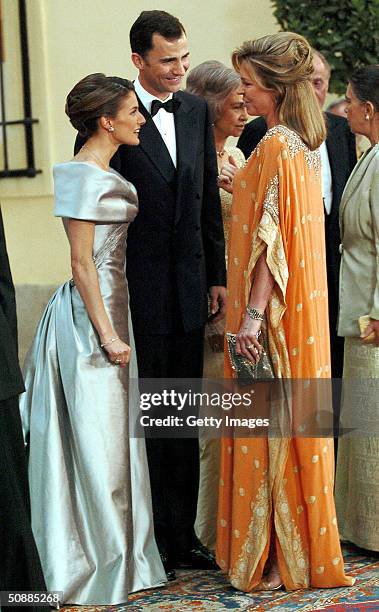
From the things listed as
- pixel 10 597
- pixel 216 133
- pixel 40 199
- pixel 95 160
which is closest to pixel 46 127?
pixel 40 199

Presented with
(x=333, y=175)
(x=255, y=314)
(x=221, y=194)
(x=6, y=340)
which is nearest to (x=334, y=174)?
(x=333, y=175)

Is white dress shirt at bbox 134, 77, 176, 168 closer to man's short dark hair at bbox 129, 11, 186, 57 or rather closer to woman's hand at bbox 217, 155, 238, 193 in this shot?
man's short dark hair at bbox 129, 11, 186, 57

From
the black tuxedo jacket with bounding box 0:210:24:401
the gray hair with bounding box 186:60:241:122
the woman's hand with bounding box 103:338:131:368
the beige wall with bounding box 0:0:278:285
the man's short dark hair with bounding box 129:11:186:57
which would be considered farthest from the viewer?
the beige wall with bounding box 0:0:278:285

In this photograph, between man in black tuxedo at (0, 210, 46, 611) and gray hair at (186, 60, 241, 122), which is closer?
man in black tuxedo at (0, 210, 46, 611)

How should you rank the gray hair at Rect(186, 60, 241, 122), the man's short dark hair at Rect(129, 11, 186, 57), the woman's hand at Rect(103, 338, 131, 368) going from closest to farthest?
the woman's hand at Rect(103, 338, 131, 368) < the man's short dark hair at Rect(129, 11, 186, 57) < the gray hair at Rect(186, 60, 241, 122)

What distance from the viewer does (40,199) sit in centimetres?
879

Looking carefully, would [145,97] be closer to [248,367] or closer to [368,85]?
[368,85]

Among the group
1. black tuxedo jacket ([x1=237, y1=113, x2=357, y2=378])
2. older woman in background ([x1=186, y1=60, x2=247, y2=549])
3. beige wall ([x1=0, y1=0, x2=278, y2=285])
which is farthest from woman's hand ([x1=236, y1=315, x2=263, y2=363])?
beige wall ([x1=0, y1=0, x2=278, y2=285])

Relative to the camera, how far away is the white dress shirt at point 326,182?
5375 millimetres

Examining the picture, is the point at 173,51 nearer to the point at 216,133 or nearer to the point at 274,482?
the point at 216,133

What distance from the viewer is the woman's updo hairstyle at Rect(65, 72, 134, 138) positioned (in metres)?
4.22

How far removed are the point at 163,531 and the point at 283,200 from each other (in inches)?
53.5

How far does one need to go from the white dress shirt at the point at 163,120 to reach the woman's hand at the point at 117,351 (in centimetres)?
74

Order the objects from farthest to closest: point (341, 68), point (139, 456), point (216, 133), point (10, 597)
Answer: point (341, 68) < point (216, 133) < point (139, 456) < point (10, 597)
